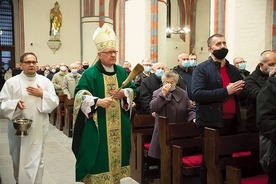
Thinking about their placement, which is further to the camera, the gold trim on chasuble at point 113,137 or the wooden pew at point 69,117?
the wooden pew at point 69,117

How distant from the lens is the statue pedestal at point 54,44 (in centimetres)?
1850

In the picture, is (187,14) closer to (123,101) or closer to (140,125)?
(140,125)

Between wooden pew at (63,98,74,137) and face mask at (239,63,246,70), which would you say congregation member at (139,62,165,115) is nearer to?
face mask at (239,63,246,70)

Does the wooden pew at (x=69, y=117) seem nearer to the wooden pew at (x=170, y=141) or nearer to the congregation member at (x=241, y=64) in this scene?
the congregation member at (x=241, y=64)

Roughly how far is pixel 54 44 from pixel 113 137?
15.9 metres

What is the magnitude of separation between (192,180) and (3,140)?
453cm

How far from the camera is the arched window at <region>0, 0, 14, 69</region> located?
2059 centimetres

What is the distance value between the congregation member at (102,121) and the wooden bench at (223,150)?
85 centimetres

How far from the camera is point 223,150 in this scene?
3.50 metres

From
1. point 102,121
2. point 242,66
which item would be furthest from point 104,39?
point 242,66

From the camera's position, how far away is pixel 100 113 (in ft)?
11.4

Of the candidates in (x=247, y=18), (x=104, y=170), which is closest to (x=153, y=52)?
(x=247, y=18)

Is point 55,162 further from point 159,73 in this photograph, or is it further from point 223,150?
point 223,150

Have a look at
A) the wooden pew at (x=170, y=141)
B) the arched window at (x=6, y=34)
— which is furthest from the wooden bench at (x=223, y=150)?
the arched window at (x=6, y=34)
